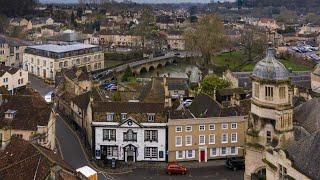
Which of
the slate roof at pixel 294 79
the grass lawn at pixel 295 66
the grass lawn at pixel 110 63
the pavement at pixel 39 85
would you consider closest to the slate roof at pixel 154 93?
the slate roof at pixel 294 79

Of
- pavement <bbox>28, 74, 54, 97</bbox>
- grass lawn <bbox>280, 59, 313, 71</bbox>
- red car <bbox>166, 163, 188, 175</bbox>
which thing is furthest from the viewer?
grass lawn <bbox>280, 59, 313, 71</bbox>

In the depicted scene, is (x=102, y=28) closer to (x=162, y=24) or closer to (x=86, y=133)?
(x=162, y=24)

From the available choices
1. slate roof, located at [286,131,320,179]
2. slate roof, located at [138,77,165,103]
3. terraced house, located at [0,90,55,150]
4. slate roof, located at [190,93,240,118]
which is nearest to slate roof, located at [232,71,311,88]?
slate roof, located at [138,77,165,103]

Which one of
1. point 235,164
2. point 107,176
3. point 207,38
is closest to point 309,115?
point 235,164

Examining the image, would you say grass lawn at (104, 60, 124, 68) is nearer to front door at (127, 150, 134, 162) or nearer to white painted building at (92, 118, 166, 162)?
white painted building at (92, 118, 166, 162)

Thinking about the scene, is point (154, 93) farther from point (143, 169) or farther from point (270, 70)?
point (270, 70)

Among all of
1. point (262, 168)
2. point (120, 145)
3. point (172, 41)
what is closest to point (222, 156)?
point (120, 145)
